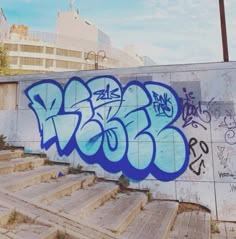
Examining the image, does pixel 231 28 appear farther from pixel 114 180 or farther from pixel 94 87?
pixel 114 180

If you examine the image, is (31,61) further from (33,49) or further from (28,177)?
(28,177)

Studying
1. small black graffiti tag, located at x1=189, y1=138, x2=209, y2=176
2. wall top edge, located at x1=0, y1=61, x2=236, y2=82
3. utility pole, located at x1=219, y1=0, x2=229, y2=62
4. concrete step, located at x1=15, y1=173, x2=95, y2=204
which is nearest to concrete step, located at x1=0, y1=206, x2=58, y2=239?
concrete step, located at x1=15, y1=173, x2=95, y2=204

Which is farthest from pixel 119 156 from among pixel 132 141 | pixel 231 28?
Result: pixel 231 28

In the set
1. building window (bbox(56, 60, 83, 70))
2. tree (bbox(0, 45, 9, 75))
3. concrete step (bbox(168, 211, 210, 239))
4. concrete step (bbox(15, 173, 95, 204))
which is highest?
building window (bbox(56, 60, 83, 70))

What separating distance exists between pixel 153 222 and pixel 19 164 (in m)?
2.49

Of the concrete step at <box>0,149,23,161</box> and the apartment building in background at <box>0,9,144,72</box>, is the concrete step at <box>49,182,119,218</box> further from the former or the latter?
the apartment building in background at <box>0,9,144,72</box>

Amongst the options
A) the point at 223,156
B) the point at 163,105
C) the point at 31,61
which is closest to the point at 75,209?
the point at 163,105

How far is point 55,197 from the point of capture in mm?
3734

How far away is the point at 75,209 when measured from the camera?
3355mm

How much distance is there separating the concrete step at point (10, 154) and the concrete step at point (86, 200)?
1667 millimetres

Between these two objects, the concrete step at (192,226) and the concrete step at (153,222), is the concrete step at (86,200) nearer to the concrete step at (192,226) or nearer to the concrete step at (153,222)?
the concrete step at (153,222)

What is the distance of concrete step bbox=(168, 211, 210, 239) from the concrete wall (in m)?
0.43

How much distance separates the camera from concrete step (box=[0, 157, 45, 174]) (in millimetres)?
4285

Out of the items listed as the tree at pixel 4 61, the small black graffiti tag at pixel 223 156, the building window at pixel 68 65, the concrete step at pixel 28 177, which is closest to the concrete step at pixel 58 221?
the concrete step at pixel 28 177
